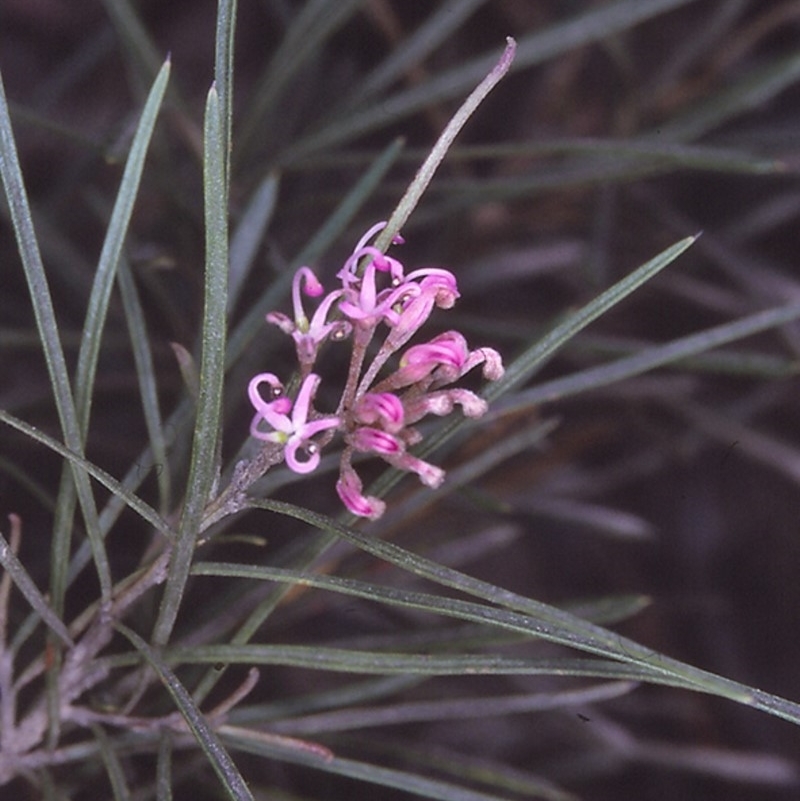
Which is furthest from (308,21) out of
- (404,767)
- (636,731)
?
(636,731)

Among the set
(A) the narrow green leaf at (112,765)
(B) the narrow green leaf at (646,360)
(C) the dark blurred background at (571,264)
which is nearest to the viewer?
(A) the narrow green leaf at (112,765)

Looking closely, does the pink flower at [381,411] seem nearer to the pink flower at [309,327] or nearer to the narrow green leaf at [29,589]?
the pink flower at [309,327]

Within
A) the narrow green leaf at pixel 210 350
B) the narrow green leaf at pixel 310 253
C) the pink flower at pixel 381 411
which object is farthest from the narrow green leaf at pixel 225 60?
the narrow green leaf at pixel 310 253

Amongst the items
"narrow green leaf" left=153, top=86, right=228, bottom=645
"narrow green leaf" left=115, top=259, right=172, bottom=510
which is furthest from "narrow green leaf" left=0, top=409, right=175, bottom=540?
"narrow green leaf" left=115, top=259, right=172, bottom=510

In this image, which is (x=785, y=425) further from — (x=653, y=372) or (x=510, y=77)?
(x=510, y=77)

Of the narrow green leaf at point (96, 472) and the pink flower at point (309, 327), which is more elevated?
the pink flower at point (309, 327)

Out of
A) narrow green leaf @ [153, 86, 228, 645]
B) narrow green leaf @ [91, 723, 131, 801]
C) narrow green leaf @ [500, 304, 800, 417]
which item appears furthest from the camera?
narrow green leaf @ [500, 304, 800, 417]

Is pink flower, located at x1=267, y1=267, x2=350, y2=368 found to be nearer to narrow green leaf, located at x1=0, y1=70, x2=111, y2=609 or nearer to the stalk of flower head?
the stalk of flower head

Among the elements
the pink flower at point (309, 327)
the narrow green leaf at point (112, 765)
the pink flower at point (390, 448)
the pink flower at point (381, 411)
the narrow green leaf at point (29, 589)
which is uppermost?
the pink flower at point (309, 327)

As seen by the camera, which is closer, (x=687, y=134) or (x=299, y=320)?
(x=299, y=320)
